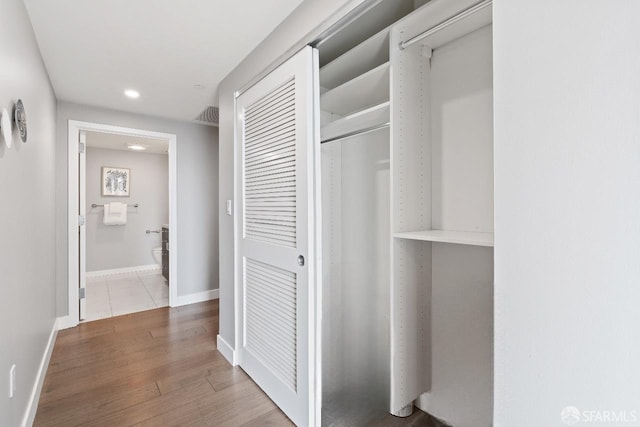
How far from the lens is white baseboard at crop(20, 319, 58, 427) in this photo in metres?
1.60

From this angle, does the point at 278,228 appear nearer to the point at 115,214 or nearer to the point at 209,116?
the point at 209,116

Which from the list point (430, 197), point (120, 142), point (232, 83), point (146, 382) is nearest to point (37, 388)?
point (146, 382)

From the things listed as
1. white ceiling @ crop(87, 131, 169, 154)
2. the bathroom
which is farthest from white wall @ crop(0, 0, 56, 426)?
the bathroom

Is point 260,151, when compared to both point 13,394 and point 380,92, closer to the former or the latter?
point 380,92

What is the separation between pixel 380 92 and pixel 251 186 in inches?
40.7

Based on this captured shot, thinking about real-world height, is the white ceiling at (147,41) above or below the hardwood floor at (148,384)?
above

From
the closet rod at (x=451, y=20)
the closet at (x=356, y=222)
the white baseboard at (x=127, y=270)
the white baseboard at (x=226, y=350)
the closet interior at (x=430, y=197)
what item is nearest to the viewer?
the closet rod at (x=451, y=20)

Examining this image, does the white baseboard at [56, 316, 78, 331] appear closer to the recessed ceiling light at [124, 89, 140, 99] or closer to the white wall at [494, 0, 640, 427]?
the recessed ceiling light at [124, 89, 140, 99]

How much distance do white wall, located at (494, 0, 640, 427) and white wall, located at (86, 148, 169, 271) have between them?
5956 millimetres

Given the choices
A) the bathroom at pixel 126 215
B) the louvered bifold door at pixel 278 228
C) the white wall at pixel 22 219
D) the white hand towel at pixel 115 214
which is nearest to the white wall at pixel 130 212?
the bathroom at pixel 126 215

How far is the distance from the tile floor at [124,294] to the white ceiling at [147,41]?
235 centimetres

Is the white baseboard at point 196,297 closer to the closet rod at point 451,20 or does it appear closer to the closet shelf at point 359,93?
the closet shelf at point 359,93

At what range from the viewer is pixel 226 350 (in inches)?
95.4

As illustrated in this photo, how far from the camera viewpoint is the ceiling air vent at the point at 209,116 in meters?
3.25
